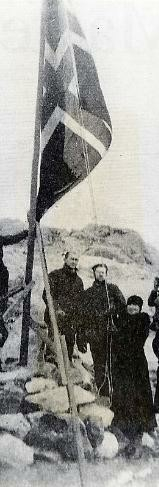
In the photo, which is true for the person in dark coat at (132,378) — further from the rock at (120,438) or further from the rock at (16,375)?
the rock at (16,375)

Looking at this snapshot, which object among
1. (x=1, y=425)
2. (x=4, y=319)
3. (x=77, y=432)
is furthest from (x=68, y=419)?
(x=4, y=319)

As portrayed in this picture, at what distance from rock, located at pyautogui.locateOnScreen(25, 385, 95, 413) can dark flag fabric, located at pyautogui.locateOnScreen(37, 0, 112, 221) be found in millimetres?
430

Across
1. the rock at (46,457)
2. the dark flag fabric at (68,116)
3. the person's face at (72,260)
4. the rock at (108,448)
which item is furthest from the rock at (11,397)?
the dark flag fabric at (68,116)

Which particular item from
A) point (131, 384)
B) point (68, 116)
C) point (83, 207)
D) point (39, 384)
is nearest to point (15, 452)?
point (39, 384)

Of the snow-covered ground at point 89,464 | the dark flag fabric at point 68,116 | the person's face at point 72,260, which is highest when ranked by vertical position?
the dark flag fabric at point 68,116

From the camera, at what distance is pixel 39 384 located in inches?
47.6

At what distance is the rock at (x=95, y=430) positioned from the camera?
3.91 feet

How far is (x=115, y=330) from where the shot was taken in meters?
1.24

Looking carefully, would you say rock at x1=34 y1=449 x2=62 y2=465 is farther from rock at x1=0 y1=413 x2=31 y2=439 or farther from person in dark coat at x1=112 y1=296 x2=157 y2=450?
person in dark coat at x1=112 y1=296 x2=157 y2=450

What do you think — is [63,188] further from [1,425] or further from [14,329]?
[1,425]

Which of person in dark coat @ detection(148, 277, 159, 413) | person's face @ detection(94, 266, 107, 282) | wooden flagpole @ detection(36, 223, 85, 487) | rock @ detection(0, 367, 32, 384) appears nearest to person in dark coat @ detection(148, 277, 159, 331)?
person in dark coat @ detection(148, 277, 159, 413)

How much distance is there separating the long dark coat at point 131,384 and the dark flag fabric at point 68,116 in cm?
38

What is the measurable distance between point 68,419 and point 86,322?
0.77ft

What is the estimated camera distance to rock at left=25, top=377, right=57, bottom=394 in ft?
3.96
